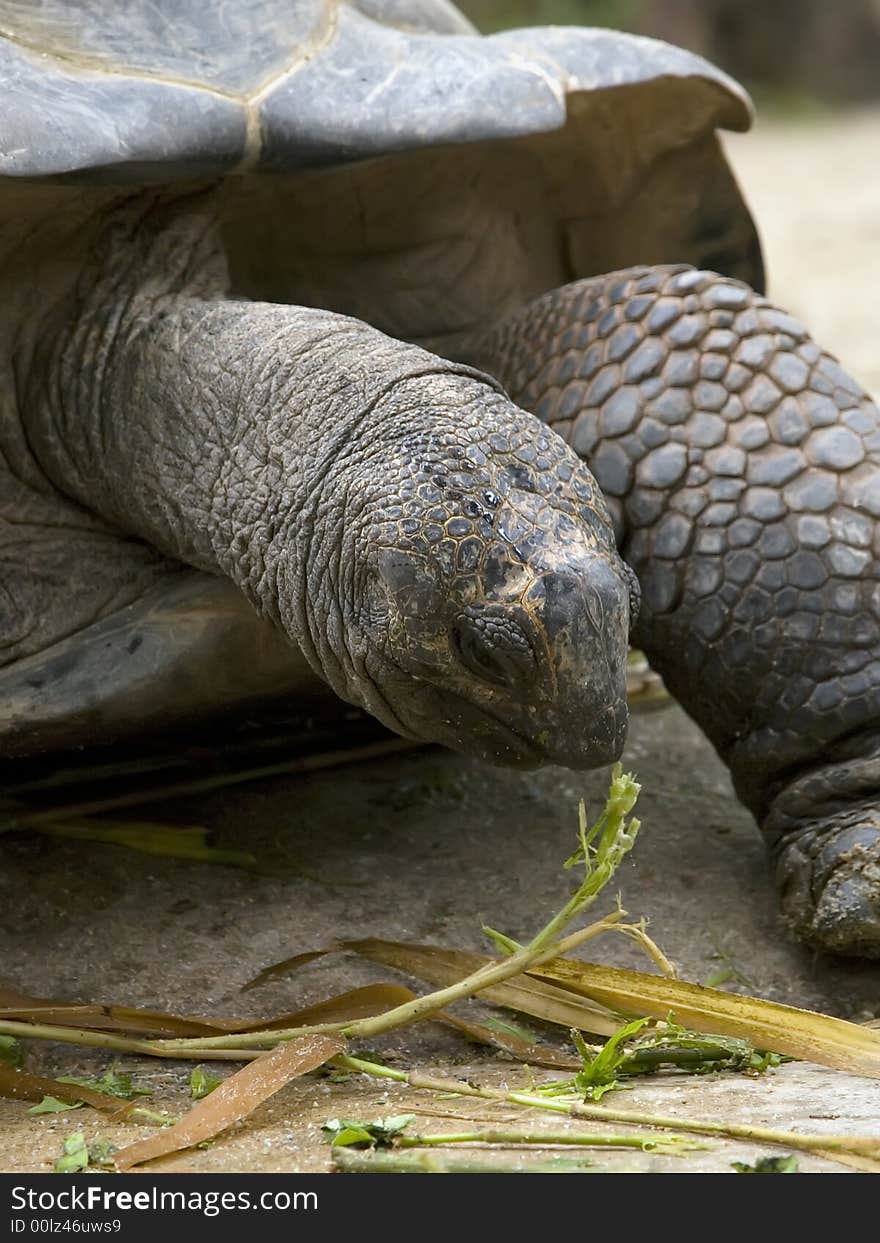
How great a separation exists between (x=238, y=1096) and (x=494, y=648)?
0.59m

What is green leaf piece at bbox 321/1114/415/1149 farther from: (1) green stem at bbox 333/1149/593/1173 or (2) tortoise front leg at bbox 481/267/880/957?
(2) tortoise front leg at bbox 481/267/880/957

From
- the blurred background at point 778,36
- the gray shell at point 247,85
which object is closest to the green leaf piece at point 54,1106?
the gray shell at point 247,85

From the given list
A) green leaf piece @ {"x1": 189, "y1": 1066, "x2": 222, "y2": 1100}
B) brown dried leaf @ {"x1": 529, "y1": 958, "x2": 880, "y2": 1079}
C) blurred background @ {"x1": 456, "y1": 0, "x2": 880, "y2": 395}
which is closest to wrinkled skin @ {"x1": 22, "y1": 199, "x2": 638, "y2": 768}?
brown dried leaf @ {"x1": 529, "y1": 958, "x2": 880, "y2": 1079}

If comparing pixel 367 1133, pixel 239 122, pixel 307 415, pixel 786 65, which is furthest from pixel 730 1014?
pixel 786 65

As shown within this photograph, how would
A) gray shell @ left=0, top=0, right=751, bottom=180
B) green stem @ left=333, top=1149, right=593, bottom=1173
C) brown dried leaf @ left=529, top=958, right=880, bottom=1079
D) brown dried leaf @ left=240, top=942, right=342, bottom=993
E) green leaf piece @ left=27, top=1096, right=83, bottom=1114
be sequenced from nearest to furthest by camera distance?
green stem @ left=333, top=1149, right=593, bottom=1173 < green leaf piece @ left=27, top=1096, right=83, bottom=1114 < brown dried leaf @ left=529, top=958, right=880, bottom=1079 < brown dried leaf @ left=240, top=942, right=342, bottom=993 < gray shell @ left=0, top=0, right=751, bottom=180

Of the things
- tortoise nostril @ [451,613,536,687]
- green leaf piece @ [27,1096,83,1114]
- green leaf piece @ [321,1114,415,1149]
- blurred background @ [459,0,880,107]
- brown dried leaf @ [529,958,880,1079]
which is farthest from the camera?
blurred background @ [459,0,880,107]

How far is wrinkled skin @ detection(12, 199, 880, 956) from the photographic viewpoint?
1.99 meters

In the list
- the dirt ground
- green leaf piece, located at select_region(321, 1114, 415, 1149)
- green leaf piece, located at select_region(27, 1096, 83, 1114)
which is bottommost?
the dirt ground

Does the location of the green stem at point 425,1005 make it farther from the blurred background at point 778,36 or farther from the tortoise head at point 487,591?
the blurred background at point 778,36

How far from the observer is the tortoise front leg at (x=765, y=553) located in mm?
2559

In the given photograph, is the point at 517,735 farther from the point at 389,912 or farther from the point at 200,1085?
the point at 389,912

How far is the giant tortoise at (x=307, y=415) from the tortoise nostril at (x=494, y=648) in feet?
0.56

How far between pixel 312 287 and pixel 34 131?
809mm
